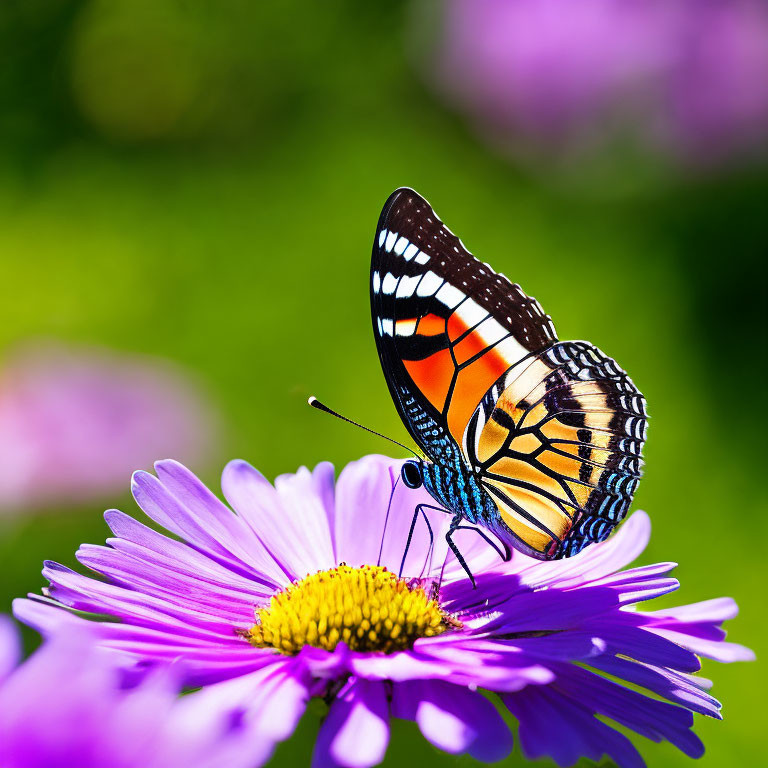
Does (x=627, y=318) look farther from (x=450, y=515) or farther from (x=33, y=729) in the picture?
(x=33, y=729)

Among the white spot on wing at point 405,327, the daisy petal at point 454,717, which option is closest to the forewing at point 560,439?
the white spot on wing at point 405,327

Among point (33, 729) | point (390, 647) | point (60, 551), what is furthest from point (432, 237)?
point (60, 551)

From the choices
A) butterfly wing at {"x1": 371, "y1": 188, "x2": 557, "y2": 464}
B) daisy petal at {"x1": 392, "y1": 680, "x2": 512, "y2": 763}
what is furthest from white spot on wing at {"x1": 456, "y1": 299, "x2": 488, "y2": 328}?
daisy petal at {"x1": 392, "y1": 680, "x2": 512, "y2": 763}

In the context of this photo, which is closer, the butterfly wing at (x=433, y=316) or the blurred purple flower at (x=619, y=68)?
the butterfly wing at (x=433, y=316)

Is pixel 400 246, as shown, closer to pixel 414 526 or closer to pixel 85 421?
pixel 414 526

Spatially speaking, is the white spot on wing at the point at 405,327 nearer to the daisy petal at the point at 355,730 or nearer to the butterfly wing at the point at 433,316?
the butterfly wing at the point at 433,316

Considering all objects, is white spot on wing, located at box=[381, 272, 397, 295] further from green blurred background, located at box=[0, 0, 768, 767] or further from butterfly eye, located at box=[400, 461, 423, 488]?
green blurred background, located at box=[0, 0, 768, 767]

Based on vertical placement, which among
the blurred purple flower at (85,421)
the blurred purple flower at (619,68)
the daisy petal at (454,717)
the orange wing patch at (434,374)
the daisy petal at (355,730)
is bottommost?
the daisy petal at (355,730)
